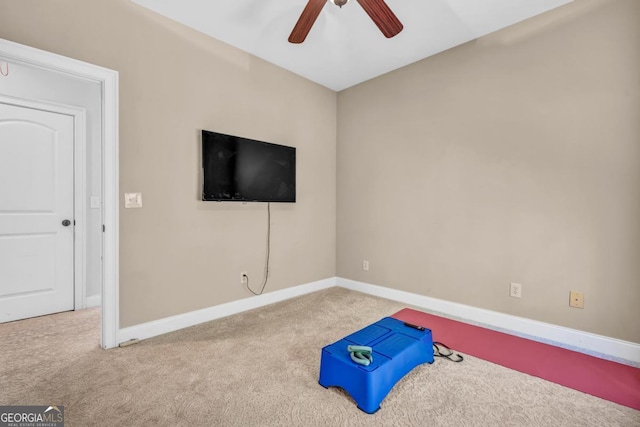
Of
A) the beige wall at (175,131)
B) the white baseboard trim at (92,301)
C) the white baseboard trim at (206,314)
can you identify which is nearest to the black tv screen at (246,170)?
the beige wall at (175,131)

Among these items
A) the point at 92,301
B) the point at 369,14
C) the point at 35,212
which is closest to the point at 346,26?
the point at 369,14

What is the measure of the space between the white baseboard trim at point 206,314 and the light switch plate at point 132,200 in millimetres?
968

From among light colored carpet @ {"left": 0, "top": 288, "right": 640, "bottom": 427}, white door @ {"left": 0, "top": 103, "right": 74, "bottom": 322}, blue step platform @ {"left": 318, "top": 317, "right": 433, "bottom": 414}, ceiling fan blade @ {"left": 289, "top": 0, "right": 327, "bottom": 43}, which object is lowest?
light colored carpet @ {"left": 0, "top": 288, "right": 640, "bottom": 427}

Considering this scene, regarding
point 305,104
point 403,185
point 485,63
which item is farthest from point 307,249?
point 485,63

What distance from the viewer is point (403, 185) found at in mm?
3398

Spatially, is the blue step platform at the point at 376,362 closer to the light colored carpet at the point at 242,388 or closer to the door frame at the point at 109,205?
the light colored carpet at the point at 242,388

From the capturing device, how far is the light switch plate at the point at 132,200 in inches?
91.5

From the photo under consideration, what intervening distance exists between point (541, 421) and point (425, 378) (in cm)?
59

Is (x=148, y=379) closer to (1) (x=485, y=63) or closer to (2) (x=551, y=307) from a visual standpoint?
(2) (x=551, y=307)

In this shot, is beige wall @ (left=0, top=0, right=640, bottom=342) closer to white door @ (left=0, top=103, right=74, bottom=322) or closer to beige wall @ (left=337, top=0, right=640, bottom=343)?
beige wall @ (left=337, top=0, right=640, bottom=343)

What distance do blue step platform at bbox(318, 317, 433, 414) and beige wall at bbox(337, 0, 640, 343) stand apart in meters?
1.29

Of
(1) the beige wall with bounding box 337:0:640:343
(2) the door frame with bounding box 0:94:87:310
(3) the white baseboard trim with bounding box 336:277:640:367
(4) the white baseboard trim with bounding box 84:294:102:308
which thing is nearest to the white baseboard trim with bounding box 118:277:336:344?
(1) the beige wall with bounding box 337:0:640:343

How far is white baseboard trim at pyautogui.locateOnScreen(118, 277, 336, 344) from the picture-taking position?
2.37 metres

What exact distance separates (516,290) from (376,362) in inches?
69.5
